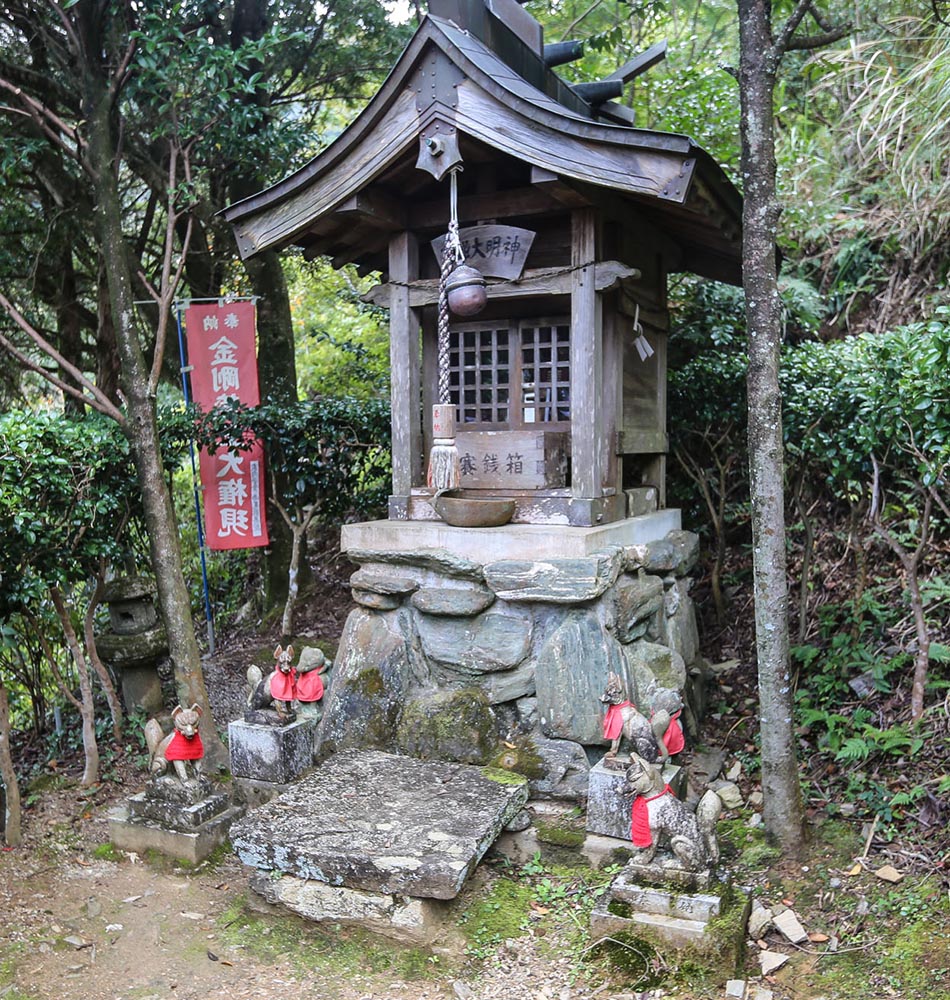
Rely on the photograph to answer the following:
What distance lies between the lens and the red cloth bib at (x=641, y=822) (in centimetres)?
399

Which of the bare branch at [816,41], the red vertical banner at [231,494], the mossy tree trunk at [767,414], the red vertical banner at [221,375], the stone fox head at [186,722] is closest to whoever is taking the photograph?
the bare branch at [816,41]

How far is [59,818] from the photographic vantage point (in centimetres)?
579

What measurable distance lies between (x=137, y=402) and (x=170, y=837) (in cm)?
308

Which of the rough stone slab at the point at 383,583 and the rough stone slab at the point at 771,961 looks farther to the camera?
the rough stone slab at the point at 383,583

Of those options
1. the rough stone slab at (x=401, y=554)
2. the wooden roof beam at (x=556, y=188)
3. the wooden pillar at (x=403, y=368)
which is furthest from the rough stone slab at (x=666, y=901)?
the wooden roof beam at (x=556, y=188)

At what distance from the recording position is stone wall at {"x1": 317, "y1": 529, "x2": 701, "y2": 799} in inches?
196

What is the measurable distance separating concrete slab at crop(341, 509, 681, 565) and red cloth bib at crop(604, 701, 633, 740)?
98cm

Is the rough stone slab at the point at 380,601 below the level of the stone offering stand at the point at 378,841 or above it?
above

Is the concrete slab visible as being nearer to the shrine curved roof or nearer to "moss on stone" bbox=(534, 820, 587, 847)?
"moss on stone" bbox=(534, 820, 587, 847)

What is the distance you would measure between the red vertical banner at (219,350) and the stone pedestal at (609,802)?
5068mm

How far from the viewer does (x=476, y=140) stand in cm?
528

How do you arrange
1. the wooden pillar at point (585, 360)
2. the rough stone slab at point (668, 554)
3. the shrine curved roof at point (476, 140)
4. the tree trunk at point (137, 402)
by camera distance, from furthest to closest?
the tree trunk at point (137, 402), the rough stone slab at point (668, 554), the wooden pillar at point (585, 360), the shrine curved roof at point (476, 140)

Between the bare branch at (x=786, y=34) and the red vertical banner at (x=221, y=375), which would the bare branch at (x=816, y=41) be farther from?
the red vertical banner at (x=221, y=375)

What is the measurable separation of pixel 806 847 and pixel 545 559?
2.22 meters
